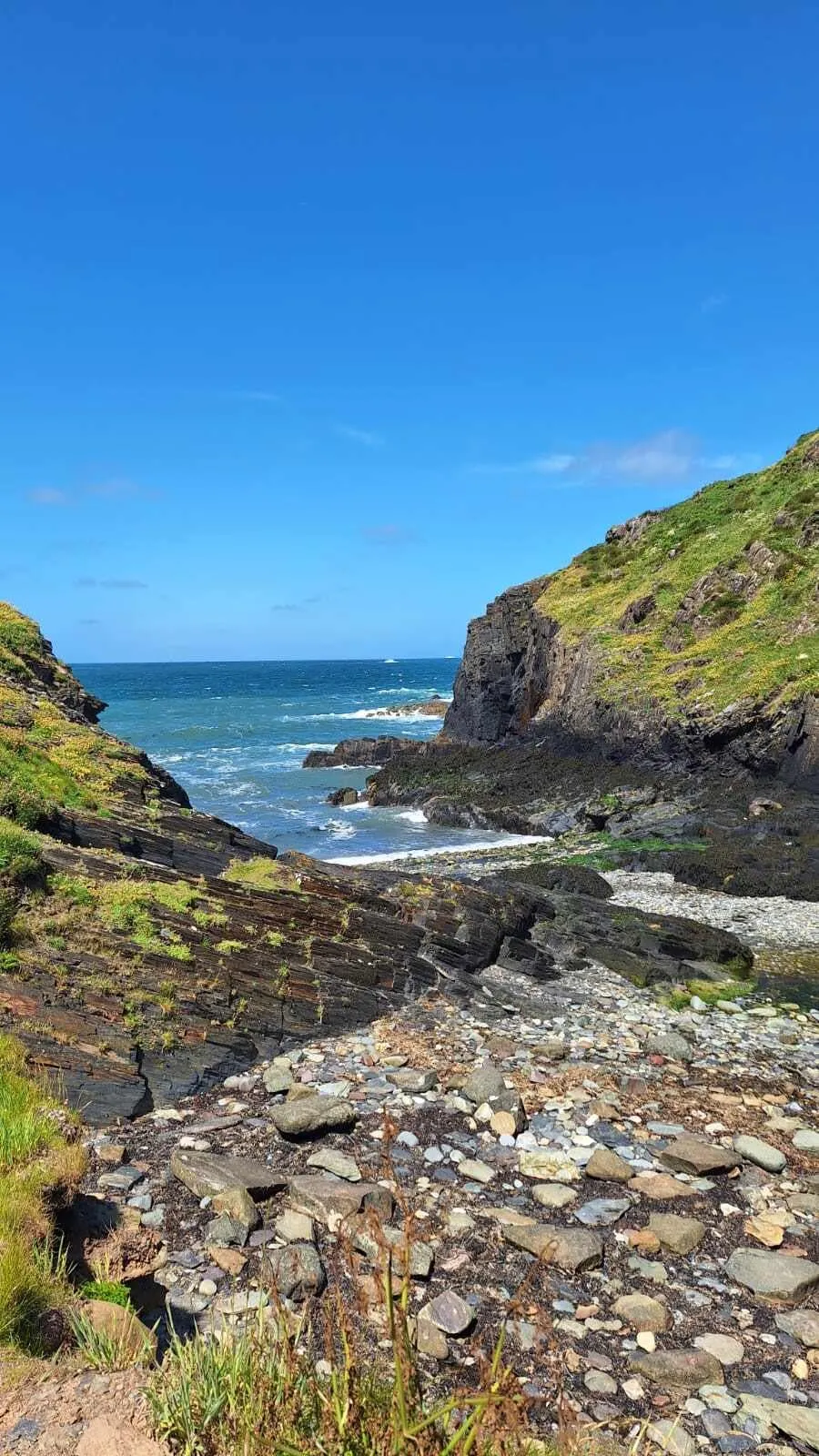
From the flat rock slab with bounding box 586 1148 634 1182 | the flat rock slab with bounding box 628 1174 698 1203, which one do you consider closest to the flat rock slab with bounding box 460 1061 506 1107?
the flat rock slab with bounding box 586 1148 634 1182

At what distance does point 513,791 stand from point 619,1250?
1532 inches

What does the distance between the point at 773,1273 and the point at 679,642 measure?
4459 centimetres

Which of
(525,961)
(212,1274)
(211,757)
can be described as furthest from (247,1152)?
(211,757)

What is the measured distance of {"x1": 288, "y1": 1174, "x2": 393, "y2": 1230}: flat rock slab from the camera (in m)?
8.15

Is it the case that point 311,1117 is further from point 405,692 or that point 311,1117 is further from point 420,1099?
point 405,692

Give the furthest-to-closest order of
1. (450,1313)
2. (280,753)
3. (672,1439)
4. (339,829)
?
(280,753), (339,829), (450,1313), (672,1439)

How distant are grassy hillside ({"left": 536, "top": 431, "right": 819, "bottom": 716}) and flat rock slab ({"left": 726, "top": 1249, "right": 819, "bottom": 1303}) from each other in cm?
3124

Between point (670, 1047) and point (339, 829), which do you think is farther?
point (339, 829)

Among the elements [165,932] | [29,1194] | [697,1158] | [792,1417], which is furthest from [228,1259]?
[165,932]

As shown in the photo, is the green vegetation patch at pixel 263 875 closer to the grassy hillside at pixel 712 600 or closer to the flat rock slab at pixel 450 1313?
the flat rock slab at pixel 450 1313

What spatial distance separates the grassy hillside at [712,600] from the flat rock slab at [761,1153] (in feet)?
94.7

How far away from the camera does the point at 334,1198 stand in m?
8.33

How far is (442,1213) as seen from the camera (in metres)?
8.45

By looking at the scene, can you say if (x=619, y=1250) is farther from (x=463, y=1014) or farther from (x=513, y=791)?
(x=513, y=791)
